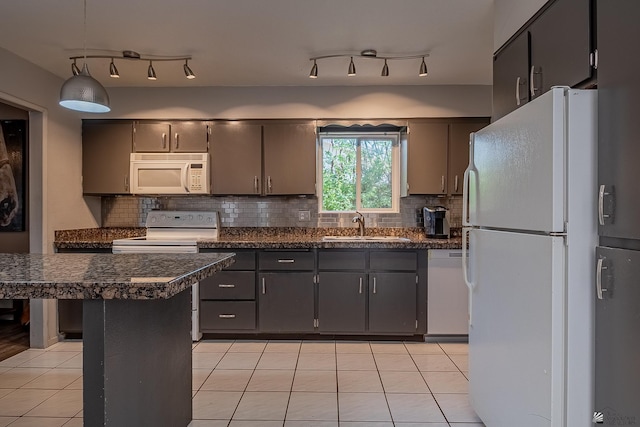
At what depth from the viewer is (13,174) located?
396 centimetres

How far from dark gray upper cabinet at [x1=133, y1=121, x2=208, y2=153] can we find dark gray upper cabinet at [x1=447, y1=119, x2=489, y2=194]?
7.75ft

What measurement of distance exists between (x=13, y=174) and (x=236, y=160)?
2270 mm

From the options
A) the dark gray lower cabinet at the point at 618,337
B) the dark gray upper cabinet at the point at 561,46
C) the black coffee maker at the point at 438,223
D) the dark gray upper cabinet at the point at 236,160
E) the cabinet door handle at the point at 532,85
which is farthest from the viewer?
the dark gray upper cabinet at the point at 236,160

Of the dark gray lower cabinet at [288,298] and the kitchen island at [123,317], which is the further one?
the dark gray lower cabinet at [288,298]

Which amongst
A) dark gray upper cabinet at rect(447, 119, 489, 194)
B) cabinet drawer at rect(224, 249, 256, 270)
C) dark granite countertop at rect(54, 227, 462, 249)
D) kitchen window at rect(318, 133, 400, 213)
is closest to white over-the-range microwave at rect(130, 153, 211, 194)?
dark granite countertop at rect(54, 227, 462, 249)

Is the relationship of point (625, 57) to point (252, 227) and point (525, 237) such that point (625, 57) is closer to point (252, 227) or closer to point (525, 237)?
point (525, 237)

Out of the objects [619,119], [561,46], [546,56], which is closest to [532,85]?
[546,56]

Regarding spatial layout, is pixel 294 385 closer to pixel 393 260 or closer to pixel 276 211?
pixel 393 260

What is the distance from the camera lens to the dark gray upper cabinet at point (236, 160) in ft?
12.5

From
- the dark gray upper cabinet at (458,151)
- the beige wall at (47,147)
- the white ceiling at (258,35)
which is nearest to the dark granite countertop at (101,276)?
the white ceiling at (258,35)

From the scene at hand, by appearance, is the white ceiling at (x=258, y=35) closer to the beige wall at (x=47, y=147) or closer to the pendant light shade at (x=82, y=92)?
the beige wall at (x=47, y=147)

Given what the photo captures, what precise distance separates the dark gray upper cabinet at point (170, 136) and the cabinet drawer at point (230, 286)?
1.24 meters

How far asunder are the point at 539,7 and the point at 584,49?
0.51 m

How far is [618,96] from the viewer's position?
4.00 ft
